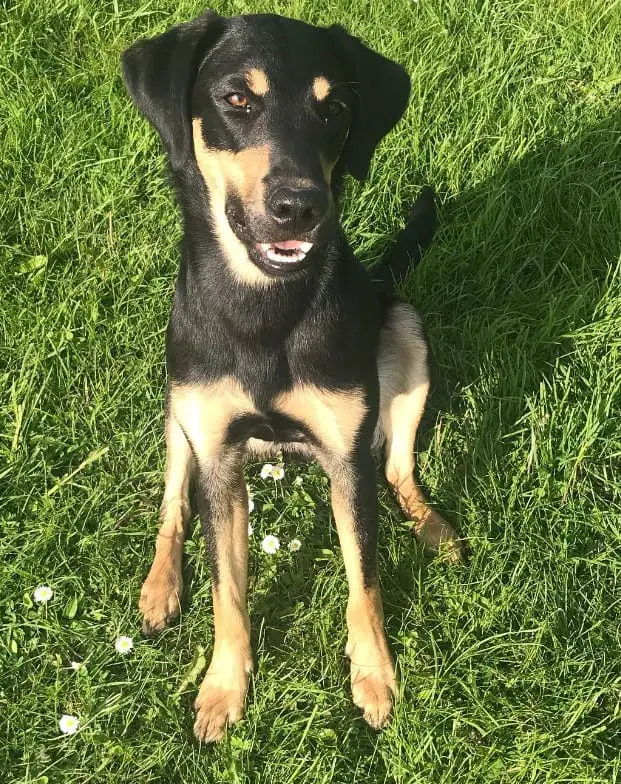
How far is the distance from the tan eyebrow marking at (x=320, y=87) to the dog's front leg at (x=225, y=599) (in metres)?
1.20

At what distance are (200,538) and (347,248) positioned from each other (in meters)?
1.30

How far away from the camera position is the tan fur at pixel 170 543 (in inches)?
118

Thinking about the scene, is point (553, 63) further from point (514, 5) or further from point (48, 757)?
point (48, 757)

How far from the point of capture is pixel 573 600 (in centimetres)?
295

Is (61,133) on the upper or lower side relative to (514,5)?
lower

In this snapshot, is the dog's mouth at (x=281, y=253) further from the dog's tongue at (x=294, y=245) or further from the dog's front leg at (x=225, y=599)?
the dog's front leg at (x=225, y=599)

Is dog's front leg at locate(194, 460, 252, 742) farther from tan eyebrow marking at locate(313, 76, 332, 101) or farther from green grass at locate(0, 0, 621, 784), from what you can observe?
tan eyebrow marking at locate(313, 76, 332, 101)

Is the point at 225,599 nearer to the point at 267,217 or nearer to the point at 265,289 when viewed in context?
the point at 265,289

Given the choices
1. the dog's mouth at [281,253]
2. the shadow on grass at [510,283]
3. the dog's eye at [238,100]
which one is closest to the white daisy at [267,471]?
the shadow on grass at [510,283]

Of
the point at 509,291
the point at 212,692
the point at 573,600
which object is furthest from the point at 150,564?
the point at 509,291

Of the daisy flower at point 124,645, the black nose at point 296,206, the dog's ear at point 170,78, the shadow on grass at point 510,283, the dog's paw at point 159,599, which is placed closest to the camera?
the black nose at point 296,206

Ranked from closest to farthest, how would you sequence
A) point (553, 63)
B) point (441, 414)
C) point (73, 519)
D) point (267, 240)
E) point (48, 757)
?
1. point (267, 240)
2. point (48, 757)
3. point (73, 519)
4. point (441, 414)
5. point (553, 63)

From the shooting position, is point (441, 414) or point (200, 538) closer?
point (200, 538)

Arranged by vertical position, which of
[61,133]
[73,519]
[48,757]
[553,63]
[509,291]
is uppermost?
[553,63]
